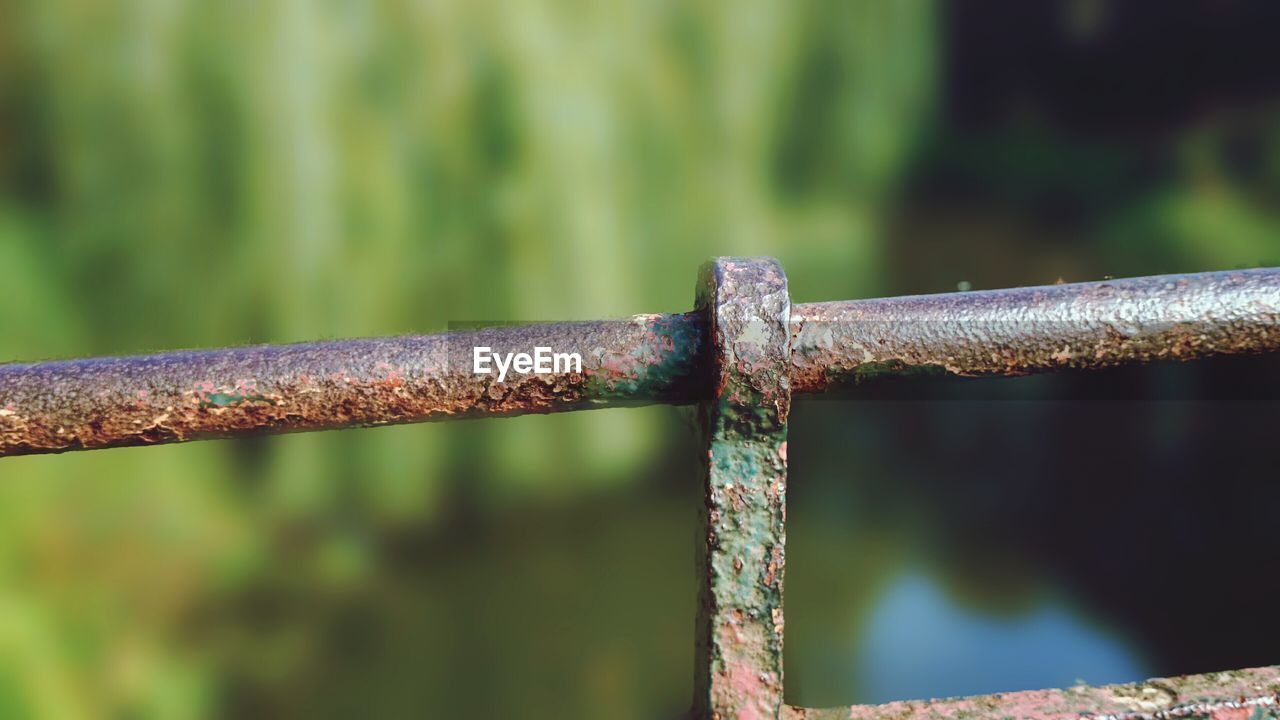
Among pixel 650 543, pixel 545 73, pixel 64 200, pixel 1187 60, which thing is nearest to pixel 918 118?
pixel 1187 60

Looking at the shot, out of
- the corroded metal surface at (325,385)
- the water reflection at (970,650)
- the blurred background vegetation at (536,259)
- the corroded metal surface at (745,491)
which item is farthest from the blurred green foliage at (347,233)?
the corroded metal surface at (745,491)

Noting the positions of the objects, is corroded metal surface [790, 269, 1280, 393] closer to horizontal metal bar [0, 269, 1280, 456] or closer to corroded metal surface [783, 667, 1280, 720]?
horizontal metal bar [0, 269, 1280, 456]

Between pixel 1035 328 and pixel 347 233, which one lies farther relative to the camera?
pixel 347 233

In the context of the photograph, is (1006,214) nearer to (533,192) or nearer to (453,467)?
(533,192)

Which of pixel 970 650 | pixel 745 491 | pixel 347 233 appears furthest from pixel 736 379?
→ pixel 970 650

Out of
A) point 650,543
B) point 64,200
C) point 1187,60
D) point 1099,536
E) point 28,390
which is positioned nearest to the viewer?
point 28,390

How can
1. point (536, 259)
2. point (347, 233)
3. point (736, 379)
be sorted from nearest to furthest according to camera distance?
point (736, 379) < point (347, 233) < point (536, 259)

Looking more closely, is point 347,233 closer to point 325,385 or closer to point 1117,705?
point 325,385
